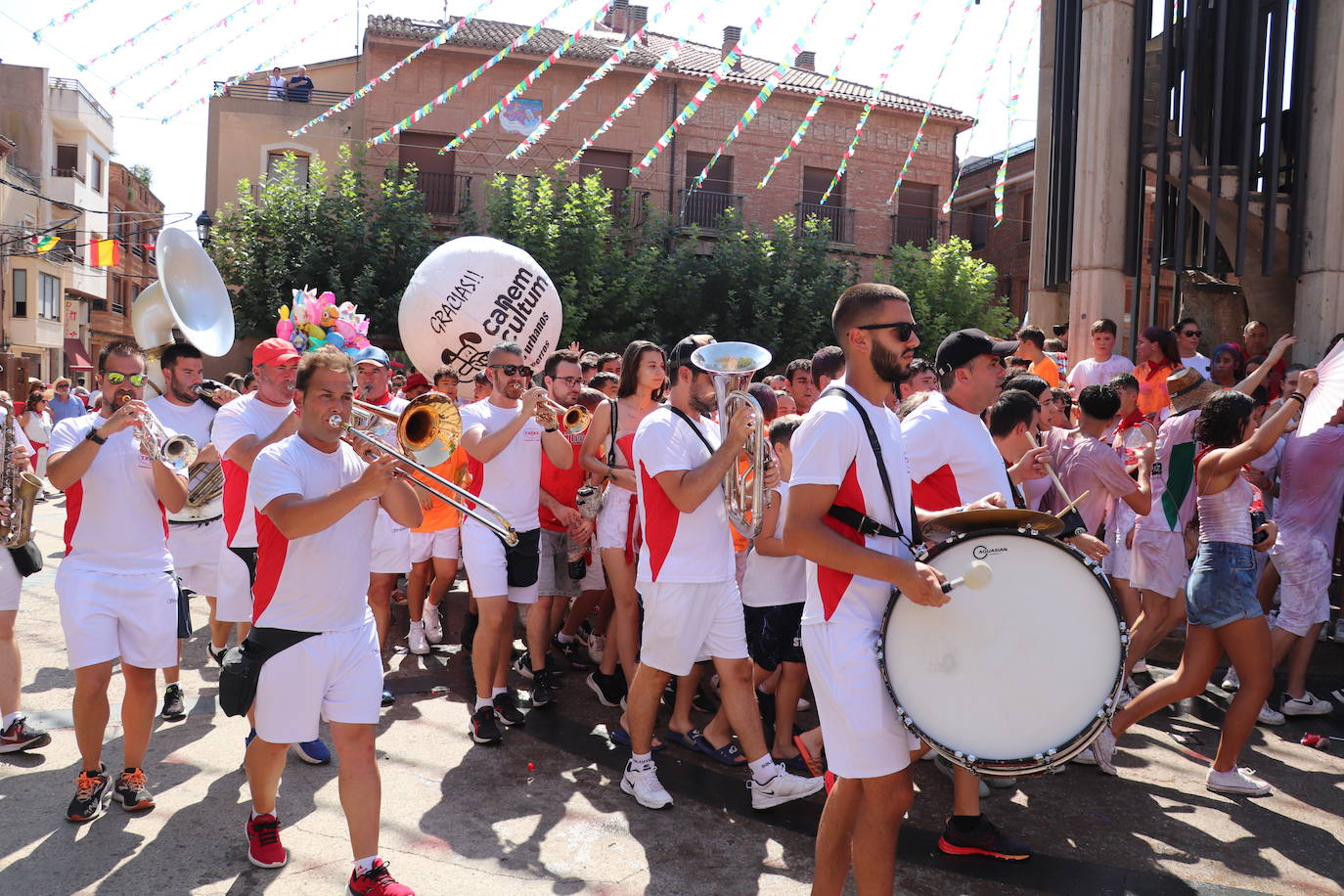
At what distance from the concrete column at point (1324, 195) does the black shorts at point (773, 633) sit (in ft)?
21.8

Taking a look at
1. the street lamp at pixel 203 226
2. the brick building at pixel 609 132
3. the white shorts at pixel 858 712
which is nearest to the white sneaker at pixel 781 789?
the white shorts at pixel 858 712

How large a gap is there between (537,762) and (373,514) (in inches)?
73.7

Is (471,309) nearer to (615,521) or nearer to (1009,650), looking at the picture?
(615,521)

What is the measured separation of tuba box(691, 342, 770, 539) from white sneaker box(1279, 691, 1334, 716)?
154 inches

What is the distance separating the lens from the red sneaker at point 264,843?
3859mm

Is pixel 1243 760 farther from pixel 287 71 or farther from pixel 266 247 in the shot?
pixel 287 71

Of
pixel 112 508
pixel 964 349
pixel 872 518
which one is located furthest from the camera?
pixel 112 508

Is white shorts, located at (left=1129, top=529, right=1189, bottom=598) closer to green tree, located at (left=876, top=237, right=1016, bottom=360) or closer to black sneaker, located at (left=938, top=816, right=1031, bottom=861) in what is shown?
black sneaker, located at (left=938, top=816, right=1031, bottom=861)

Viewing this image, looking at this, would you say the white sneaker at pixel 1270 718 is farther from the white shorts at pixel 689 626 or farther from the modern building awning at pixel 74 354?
the modern building awning at pixel 74 354

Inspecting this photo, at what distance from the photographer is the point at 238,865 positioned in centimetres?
391

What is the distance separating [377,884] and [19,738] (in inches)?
104

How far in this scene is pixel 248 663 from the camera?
3576mm

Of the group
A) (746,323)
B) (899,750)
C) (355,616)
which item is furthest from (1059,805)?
(746,323)

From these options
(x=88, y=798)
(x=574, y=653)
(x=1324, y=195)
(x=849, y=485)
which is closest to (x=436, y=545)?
(x=574, y=653)
